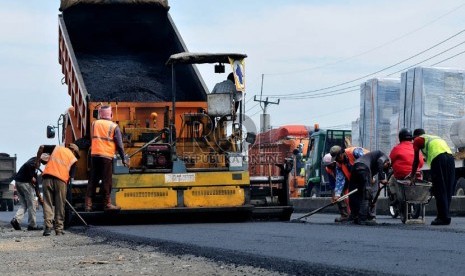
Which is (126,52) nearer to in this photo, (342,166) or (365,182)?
(342,166)

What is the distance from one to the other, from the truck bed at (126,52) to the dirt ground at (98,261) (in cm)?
458

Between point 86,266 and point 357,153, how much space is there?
362 inches

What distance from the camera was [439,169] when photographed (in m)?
15.5

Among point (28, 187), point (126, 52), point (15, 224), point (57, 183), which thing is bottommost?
point (15, 224)

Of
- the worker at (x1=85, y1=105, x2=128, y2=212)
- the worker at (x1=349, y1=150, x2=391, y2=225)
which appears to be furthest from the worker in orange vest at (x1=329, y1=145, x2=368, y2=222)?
the worker at (x1=85, y1=105, x2=128, y2=212)

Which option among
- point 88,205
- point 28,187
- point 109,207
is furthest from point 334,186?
point 28,187

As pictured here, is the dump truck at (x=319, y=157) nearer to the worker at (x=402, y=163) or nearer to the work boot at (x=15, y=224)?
the work boot at (x=15, y=224)

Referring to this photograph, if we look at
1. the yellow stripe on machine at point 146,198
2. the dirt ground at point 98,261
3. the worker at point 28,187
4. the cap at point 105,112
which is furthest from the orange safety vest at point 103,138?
the dirt ground at point 98,261

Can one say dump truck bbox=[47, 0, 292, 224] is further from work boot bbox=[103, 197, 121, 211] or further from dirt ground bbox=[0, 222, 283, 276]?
dirt ground bbox=[0, 222, 283, 276]

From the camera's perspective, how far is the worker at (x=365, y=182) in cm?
1598

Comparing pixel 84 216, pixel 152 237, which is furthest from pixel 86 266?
pixel 84 216

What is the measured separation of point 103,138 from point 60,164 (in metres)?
1.37

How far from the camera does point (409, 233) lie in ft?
42.2

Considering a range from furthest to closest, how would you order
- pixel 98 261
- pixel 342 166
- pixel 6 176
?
pixel 6 176 < pixel 342 166 < pixel 98 261
